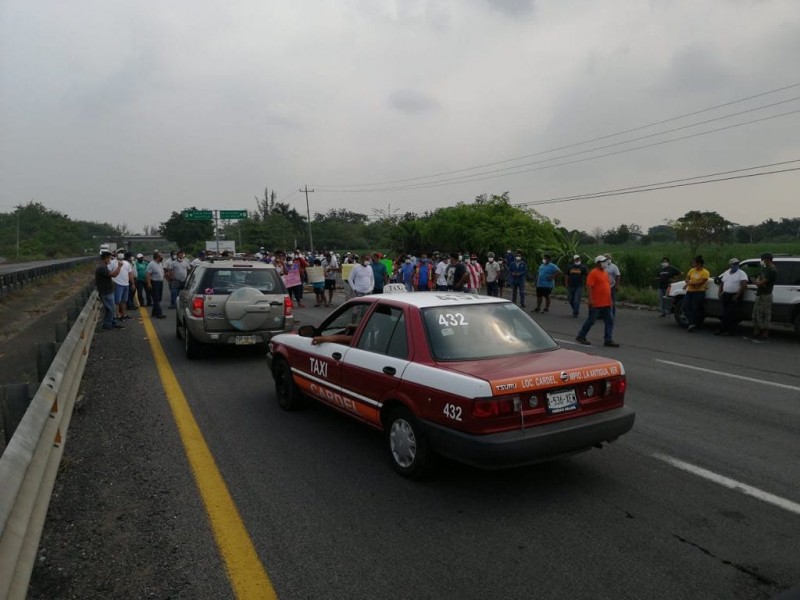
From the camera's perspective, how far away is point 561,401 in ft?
14.5

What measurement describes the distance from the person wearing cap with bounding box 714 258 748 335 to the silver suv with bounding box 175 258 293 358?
9394 millimetres

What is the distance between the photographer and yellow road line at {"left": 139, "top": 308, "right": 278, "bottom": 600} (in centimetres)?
326

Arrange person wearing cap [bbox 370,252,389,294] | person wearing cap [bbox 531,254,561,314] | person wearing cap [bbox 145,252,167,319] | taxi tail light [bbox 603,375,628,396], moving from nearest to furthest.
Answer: taxi tail light [bbox 603,375,628,396] → person wearing cap [bbox 370,252,389,294] → person wearing cap [bbox 145,252,167,319] → person wearing cap [bbox 531,254,561,314]

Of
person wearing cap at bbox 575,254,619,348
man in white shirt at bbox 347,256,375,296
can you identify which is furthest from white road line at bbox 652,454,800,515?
man in white shirt at bbox 347,256,375,296

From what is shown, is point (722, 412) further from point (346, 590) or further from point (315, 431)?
point (346, 590)

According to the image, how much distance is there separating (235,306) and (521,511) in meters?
6.76

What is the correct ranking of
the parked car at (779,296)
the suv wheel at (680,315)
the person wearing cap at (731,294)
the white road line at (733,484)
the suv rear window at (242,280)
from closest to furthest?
the white road line at (733,484)
the suv rear window at (242,280)
the parked car at (779,296)
the person wearing cap at (731,294)
the suv wheel at (680,315)

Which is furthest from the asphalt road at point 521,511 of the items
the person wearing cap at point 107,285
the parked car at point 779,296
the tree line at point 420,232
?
the tree line at point 420,232

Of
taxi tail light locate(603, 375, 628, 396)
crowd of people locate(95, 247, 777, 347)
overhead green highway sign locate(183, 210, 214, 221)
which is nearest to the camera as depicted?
taxi tail light locate(603, 375, 628, 396)

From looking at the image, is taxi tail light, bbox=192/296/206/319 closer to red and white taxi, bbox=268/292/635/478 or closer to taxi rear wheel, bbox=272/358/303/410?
taxi rear wheel, bbox=272/358/303/410

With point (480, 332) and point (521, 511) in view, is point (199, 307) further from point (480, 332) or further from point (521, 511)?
point (521, 511)

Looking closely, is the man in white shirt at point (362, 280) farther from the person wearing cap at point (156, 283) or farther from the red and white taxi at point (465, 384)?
the red and white taxi at point (465, 384)

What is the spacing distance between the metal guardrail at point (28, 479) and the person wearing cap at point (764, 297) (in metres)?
12.3

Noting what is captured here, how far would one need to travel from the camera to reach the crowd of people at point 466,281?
12023 millimetres
